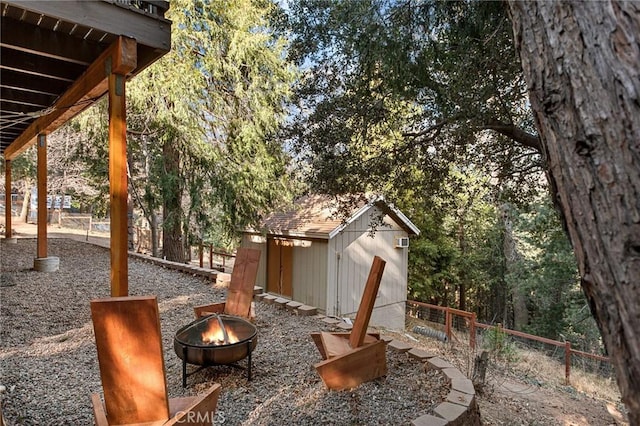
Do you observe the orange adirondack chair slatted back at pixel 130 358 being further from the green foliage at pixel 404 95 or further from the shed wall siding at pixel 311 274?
the shed wall siding at pixel 311 274

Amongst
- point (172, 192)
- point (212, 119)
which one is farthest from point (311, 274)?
point (212, 119)

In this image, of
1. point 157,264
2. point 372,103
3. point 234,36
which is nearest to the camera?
point 372,103

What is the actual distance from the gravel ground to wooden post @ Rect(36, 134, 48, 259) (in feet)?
3.83

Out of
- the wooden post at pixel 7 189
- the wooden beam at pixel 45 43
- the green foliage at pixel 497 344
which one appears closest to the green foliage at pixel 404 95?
the wooden beam at pixel 45 43

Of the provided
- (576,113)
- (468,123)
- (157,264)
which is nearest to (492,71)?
(468,123)

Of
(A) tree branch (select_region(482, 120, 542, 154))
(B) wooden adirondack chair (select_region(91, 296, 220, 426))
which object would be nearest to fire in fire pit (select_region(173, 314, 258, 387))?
(B) wooden adirondack chair (select_region(91, 296, 220, 426))

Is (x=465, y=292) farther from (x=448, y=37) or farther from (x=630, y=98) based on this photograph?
(x=630, y=98)

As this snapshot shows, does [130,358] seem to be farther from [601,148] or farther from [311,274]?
[311,274]

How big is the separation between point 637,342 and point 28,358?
14.6 ft

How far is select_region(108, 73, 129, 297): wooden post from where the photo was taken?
3330mm

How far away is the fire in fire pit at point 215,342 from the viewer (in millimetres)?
3133

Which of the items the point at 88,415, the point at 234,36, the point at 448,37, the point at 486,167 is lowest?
the point at 88,415

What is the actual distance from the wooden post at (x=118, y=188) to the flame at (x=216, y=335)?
2.65ft

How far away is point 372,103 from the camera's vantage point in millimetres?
4258
